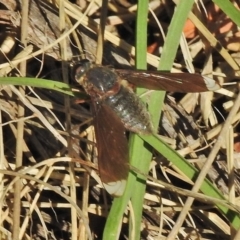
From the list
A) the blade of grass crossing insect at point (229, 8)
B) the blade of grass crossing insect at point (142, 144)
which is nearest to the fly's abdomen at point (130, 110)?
the blade of grass crossing insect at point (142, 144)

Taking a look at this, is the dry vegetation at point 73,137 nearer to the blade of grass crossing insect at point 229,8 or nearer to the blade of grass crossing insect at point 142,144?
the blade of grass crossing insect at point 142,144

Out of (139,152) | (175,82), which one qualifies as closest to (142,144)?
(139,152)

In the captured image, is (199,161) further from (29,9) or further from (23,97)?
(29,9)

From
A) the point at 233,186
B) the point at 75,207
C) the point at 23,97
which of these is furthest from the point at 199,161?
the point at 23,97

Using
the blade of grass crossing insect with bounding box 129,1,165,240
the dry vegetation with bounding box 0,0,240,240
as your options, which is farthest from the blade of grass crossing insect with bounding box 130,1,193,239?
the dry vegetation with bounding box 0,0,240,240

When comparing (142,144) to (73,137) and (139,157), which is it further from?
(73,137)

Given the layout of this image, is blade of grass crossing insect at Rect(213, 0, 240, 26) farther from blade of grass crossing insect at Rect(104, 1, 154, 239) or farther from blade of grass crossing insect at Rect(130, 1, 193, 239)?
blade of grass crossing insect at Rect(104, 1, 154, 239)
